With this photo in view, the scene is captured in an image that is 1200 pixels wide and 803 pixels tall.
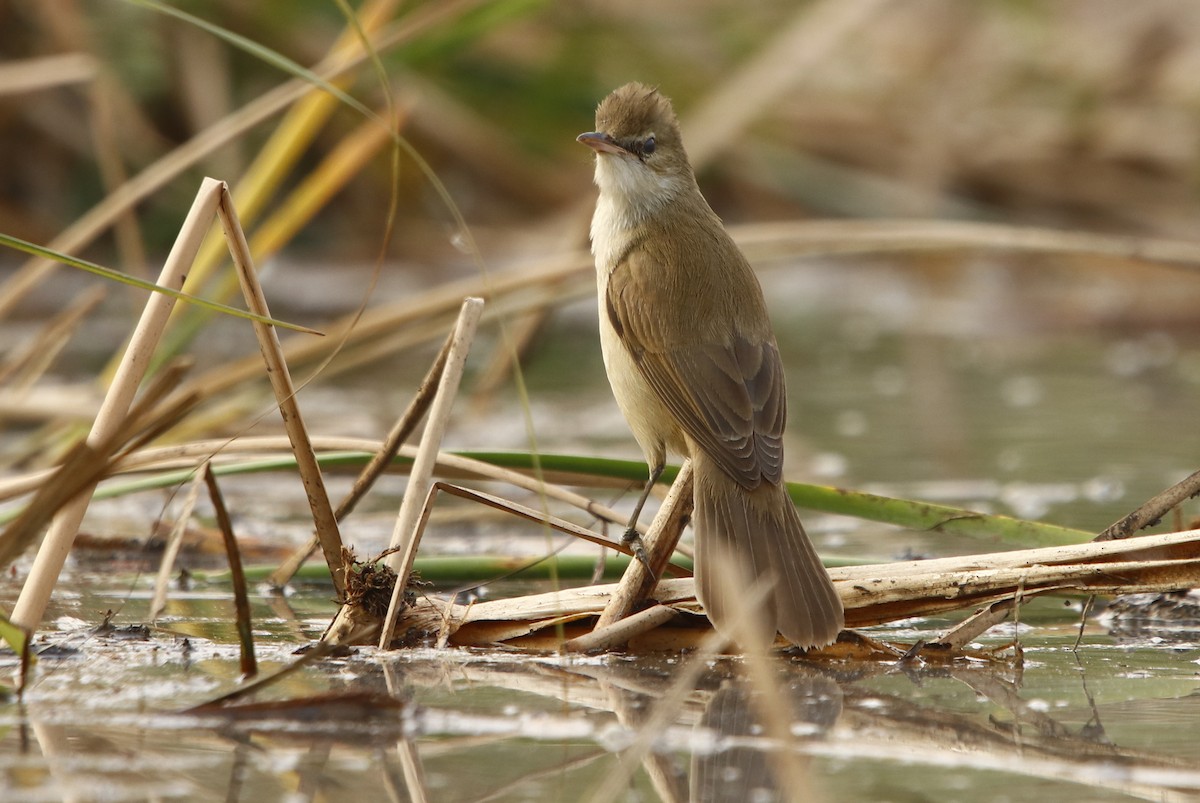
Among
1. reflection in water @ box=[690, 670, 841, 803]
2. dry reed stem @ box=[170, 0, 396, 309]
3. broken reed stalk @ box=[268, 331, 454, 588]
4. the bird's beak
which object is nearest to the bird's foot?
reflection in water @ box=[690, 670, 841, 803]

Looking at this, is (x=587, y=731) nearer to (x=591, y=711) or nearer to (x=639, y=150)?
(x=591, y=711)

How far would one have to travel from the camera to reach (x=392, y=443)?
289 centimetres

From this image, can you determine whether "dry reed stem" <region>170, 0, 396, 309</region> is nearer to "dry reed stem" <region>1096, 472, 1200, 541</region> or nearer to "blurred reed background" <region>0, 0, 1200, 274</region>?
"blurred reed background" <region>0, 0, 1200, 274</region>

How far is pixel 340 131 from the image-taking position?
8.54 metres

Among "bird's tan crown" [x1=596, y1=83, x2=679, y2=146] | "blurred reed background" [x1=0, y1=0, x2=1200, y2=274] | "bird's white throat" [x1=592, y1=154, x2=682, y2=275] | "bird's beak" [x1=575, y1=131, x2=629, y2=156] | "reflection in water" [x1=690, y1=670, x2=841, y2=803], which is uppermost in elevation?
"blurred reed background" [x1=0, y1=0, x2=1200, y2=274]

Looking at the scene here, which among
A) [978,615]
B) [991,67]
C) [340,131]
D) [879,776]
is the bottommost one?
[879,776]

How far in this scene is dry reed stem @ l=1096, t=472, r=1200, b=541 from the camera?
2641mm

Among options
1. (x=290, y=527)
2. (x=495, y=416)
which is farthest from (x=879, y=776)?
(x=495, y=416)

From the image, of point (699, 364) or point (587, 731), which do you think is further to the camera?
point (699, 364)

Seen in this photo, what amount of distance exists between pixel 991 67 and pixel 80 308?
25.8 feet

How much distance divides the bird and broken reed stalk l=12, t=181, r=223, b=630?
3.27 ft

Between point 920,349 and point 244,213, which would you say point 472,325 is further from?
point 920,349

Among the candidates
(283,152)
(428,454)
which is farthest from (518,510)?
(283,152)

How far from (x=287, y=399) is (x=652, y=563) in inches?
27.3
